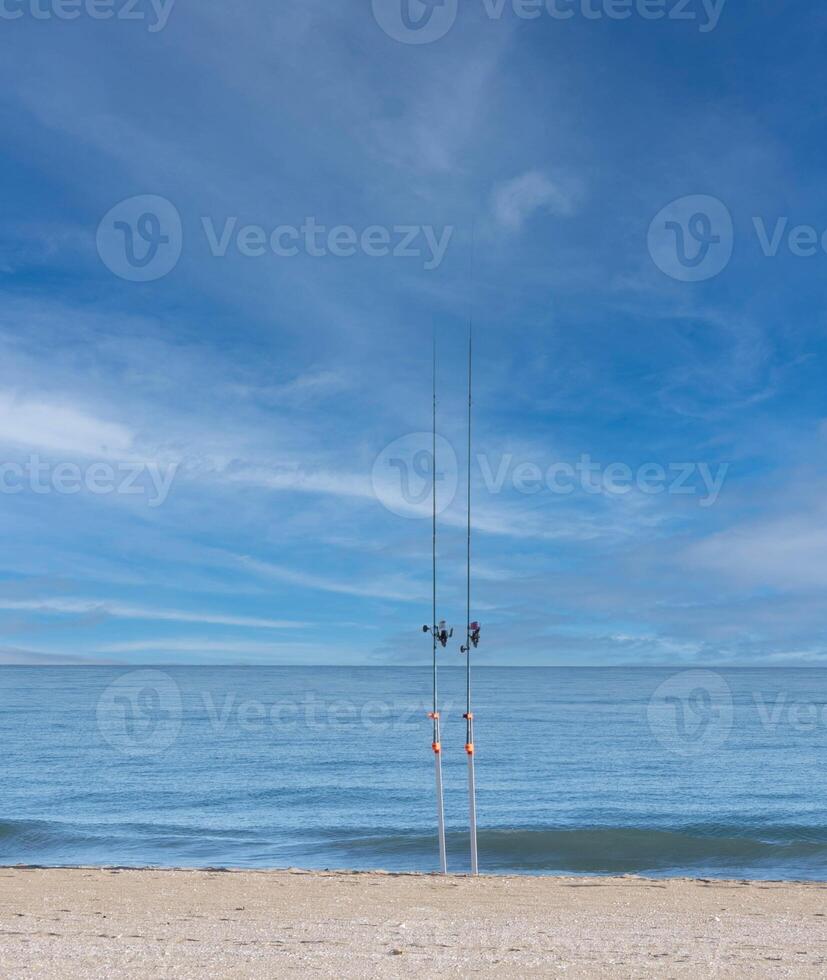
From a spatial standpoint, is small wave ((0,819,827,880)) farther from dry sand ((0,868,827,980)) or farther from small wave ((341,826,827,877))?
dry sand ((0,868,827,980))

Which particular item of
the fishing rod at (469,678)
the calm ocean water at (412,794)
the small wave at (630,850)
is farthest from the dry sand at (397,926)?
the calm ocean water at (412,794)

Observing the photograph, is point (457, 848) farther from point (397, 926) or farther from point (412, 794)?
point (397, 926)

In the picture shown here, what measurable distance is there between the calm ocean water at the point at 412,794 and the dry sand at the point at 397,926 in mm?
5984

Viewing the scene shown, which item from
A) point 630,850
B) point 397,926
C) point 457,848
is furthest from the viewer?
point 630,850

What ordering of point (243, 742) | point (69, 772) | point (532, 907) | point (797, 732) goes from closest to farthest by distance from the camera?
point (532, 907)
point (69, 772)
point (243, 742)
point (797, 732)

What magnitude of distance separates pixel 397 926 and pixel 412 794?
21.6 metres

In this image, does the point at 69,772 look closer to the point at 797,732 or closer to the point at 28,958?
the point at 28,958

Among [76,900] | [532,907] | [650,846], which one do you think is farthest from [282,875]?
[650,846]

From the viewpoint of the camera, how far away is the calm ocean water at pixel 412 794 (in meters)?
23.1

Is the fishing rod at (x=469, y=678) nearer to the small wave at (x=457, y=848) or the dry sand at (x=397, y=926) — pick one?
the dry sand at (x=397, y=926)

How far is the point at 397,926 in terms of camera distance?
1159 centimetres

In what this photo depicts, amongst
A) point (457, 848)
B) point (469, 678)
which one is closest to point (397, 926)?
point (469, 678)

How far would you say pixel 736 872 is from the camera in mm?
21266

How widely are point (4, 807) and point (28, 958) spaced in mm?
23445
